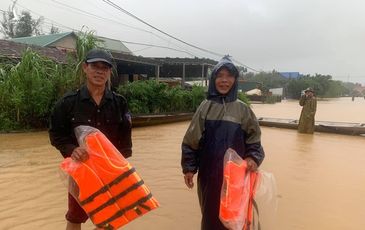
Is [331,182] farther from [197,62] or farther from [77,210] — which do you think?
[197,62]

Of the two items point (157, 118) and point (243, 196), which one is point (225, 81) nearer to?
point (243, 196)

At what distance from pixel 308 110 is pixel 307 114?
224 mm

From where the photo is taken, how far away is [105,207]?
216 centimetres

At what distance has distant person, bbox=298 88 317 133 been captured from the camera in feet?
39.0

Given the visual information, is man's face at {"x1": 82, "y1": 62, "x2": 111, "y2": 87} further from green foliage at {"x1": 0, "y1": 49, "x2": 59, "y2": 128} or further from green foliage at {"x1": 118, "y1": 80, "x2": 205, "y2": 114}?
green foliage at {"x1": 118, "y1": 80, "x2": 205, "y2": 114}

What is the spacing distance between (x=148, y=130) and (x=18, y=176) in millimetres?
6646

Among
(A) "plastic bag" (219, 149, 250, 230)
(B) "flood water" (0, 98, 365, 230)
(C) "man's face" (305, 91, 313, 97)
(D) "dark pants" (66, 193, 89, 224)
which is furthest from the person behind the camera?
(C) "man's face" (305, 91, 313, 97)

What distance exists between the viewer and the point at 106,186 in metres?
2.14

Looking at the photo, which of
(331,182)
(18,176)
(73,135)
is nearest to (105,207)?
(73,135)

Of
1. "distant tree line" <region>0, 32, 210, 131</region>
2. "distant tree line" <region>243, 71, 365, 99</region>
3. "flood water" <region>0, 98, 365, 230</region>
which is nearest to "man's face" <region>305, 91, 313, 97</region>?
"flood water" <region>0, 98, 365, 230</region>

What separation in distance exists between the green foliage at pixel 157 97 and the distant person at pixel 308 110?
5142mm

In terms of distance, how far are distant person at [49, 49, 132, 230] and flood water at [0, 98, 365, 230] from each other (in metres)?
1.47

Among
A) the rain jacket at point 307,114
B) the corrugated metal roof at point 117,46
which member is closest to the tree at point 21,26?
the corrugated metal roof at point 117,46

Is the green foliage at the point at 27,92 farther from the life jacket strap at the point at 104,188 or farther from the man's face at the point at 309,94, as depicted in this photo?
the life jacket strap at the point at 104,188
